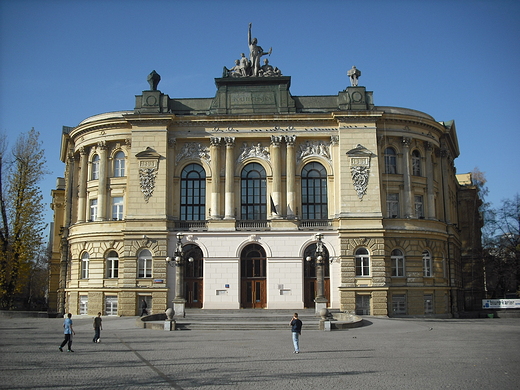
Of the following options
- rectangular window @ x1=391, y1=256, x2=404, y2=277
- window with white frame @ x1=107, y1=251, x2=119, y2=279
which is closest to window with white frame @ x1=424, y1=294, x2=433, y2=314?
rectangular window @ x1=391, y1=256, x2=404, y2=277

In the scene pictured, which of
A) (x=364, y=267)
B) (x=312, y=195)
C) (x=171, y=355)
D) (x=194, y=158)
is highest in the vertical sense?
(x=194, y=158)

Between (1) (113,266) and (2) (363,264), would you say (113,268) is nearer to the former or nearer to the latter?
(1) (113,266)

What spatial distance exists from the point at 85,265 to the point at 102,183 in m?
7.15

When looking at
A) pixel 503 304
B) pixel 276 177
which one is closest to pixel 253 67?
pixel 276 177

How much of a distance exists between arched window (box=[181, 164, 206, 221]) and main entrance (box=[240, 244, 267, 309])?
4958 mm

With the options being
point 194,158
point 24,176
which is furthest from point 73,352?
point 24,176

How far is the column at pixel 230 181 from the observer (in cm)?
4694

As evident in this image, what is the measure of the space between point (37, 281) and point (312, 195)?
5417 centimetres

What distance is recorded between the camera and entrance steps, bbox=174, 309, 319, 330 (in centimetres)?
3491

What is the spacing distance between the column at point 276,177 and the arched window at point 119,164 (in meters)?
12.9

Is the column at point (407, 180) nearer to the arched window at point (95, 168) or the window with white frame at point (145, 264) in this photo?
the window with white frame at point (145, 264)

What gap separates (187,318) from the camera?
3972 cm

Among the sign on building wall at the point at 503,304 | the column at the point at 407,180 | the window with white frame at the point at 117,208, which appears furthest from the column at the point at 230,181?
the sign on building wall at the point at 503,304

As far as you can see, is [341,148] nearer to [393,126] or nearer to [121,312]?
[393,126]
